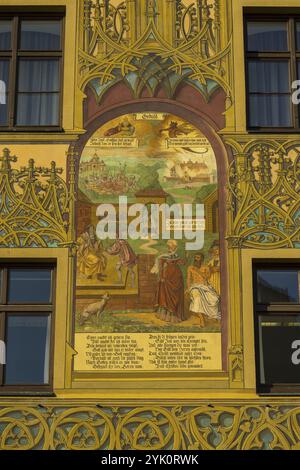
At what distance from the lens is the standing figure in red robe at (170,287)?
11.4m

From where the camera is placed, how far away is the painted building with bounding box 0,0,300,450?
10977mm

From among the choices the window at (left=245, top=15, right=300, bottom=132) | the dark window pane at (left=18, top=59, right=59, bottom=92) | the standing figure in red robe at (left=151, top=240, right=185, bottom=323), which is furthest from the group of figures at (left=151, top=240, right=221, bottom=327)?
the dark window pane at (left=18, top=59, right=59, bottom=92)

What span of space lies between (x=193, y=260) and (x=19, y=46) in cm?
346

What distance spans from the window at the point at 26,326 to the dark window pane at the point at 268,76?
337 centimetres

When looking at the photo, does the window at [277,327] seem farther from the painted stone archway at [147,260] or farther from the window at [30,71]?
the window at [30,71]

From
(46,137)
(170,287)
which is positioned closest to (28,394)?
(170,287)

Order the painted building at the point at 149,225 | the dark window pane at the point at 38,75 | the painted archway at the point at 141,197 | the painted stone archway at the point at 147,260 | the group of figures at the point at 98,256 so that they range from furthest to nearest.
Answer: the dark window pane at the point at 38,75
the group of figures at the point at 98,256
the painted archway at the point at 141,197
the painted stone archway at the point at 147,260
the painted building at the point at 149,225

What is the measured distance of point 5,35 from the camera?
41.4 ft

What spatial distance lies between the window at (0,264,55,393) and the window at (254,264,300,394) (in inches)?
91.4

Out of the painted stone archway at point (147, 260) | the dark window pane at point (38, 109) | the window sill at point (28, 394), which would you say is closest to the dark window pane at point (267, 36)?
the painted stone archway at point (147, 260)

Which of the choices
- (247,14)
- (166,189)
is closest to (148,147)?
(166,189)

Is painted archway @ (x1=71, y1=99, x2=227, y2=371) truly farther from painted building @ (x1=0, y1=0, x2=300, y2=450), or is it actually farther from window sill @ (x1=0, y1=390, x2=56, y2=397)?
window sill @ (x1=0, y1=390, x2=56, y2=397)

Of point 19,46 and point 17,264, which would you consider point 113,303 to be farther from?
point 19,46

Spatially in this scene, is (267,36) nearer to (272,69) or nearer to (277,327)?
(272,69)
